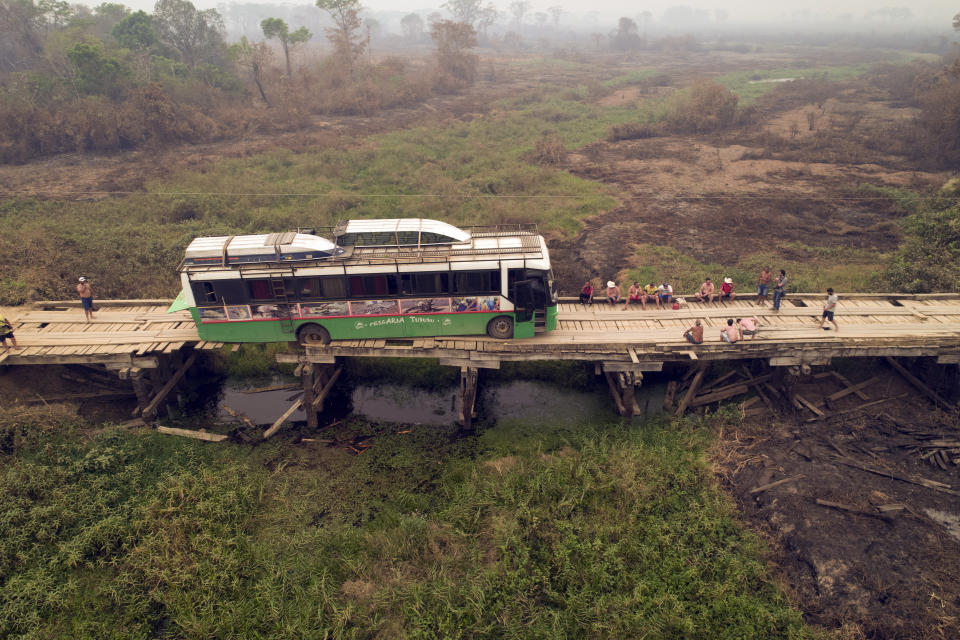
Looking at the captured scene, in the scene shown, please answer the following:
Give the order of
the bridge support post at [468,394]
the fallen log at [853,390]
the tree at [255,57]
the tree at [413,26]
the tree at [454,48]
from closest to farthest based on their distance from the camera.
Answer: the bridge support post at [468,394]
the fallen log at [853,390]
the tree at [255,57]
the tree at [454,48]
the tree at [413,26]

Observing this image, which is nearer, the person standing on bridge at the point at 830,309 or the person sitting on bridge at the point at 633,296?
the person standing on bridge at the point at 830,309

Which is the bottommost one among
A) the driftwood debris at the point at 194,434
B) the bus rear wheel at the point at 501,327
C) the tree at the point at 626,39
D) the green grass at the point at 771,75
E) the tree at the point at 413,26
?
the driftwood debris at the point at 194,434

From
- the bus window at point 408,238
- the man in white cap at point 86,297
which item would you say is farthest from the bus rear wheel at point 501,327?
the man in white cap at point 86,297

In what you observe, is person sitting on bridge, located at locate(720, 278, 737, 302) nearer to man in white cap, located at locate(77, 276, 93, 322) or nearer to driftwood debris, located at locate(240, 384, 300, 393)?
driftwood debris, located at locate(240, 384, 300, 393)

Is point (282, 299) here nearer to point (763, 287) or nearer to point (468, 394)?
point (468, 394)

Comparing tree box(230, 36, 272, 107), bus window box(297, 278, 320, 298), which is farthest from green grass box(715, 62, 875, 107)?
bus window box(297, 278, 320, 298)

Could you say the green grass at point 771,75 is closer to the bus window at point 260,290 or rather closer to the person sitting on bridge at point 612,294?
the person sitting on bridge at point 612,294

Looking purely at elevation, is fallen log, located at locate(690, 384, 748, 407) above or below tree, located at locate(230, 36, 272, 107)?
below

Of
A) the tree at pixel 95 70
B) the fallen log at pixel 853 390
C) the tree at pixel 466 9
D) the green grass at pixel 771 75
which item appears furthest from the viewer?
the tree at pixel 466 9
